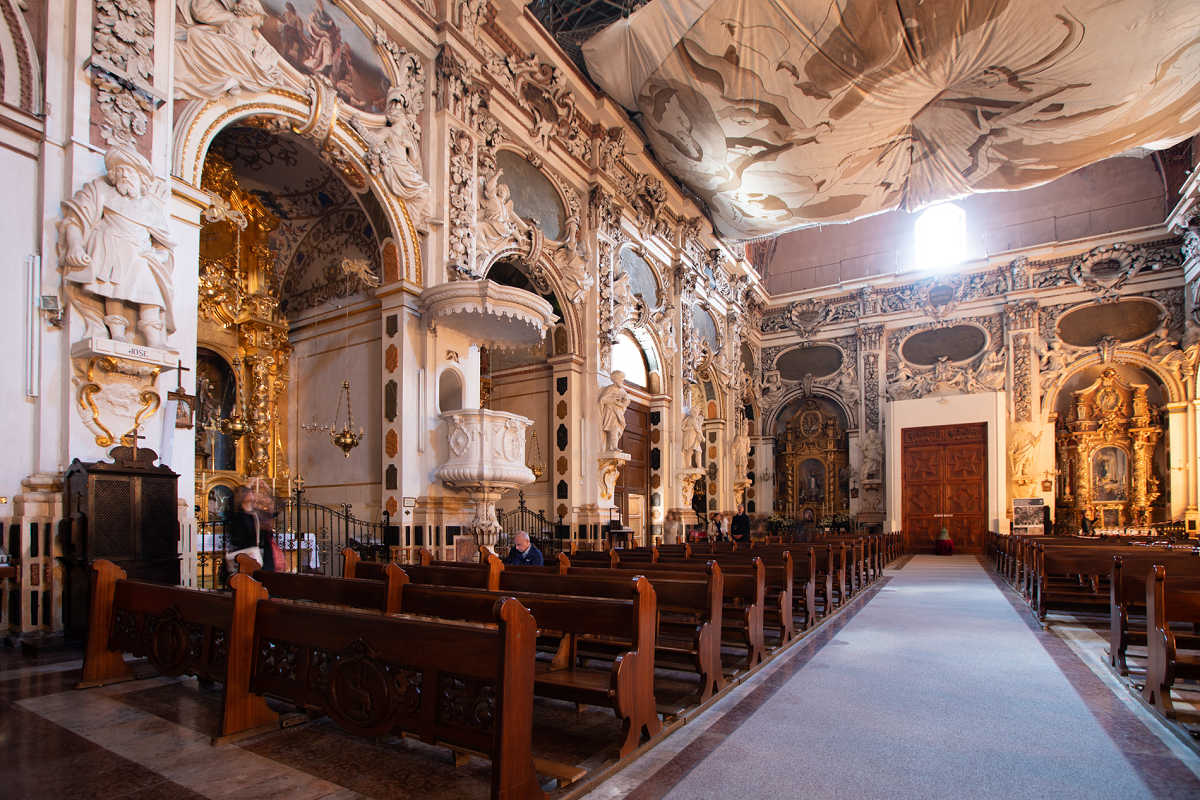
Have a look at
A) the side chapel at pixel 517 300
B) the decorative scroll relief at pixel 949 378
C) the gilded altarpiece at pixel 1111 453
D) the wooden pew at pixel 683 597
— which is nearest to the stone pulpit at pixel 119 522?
the side chapel at pixel 517 300

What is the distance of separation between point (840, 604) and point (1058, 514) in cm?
1630

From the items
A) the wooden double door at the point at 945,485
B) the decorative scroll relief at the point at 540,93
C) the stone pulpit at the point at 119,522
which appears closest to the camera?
the stone pulpit at the point at 119,522

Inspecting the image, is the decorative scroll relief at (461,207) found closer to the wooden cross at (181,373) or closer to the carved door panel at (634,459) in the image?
the wooden cross at (181,373)

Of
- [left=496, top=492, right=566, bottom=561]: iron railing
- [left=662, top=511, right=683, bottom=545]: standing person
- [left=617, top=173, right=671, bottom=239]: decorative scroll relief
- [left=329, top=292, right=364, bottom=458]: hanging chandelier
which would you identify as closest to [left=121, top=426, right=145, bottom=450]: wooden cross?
[left=329, top=292, right=364, bottom=458]: hanging chandelier

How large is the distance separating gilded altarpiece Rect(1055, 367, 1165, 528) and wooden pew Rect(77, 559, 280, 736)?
22.9 metres

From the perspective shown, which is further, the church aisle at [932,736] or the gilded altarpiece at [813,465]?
the gilded altarpiece at [813,465]

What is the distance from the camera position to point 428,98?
408 inches

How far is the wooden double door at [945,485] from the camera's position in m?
21.3

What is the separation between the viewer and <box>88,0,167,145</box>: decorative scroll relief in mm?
6176

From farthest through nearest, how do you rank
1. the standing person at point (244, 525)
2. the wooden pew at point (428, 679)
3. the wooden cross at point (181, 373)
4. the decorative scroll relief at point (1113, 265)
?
A: the decorative scroll relief at point (1113, 265), the wooden cross at point (181, 373), the standing person at point (244, 525), the wooden pew at point (428, 679)

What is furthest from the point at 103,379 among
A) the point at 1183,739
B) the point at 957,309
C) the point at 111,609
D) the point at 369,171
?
the point at 957,309

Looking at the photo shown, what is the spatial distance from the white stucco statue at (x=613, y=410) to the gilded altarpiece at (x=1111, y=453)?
50.1 ft

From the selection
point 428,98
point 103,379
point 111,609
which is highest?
point 428,98

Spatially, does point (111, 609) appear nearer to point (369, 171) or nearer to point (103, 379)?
point (103, 379)
